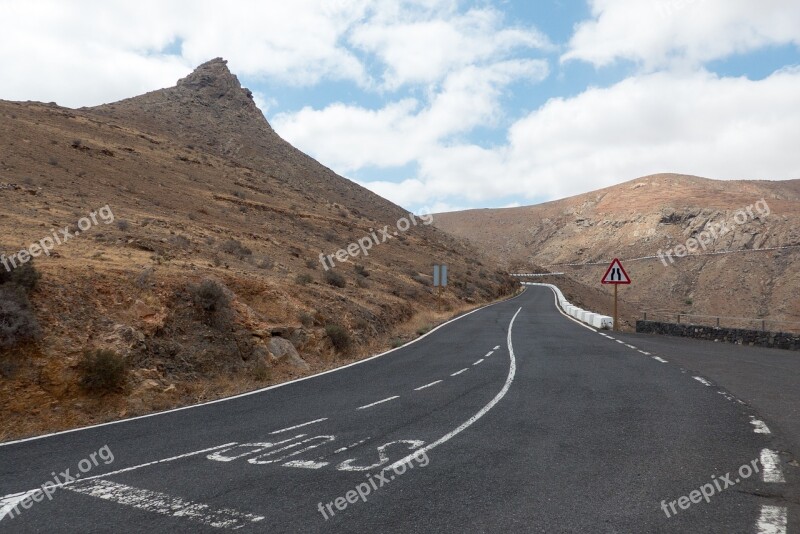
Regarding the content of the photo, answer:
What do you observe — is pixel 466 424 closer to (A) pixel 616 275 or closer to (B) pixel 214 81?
(A) pixel 616 275

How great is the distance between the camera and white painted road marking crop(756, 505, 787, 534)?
165 inches

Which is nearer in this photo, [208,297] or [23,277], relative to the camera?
[23,277]

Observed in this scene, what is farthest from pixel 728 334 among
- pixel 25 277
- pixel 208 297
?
pixel 25 277

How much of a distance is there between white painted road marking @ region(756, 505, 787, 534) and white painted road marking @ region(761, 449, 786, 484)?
79 cm

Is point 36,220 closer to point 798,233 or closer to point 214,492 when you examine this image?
point 214,492

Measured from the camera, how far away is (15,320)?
10141 millimetres

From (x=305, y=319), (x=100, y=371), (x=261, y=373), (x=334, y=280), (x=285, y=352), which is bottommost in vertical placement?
(x=261, y=373)

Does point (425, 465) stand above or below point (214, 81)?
below

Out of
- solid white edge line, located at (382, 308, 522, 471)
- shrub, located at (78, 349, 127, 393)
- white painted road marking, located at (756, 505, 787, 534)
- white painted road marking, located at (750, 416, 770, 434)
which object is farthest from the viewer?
shrub, located at (78, 349, 127, 393)

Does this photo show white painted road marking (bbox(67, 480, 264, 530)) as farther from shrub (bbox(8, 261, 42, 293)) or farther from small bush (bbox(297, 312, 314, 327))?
small bush (bbox(297, 312, 314, 327))

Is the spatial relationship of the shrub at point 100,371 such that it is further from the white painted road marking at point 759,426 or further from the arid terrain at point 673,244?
the arid terrain at point 673,244

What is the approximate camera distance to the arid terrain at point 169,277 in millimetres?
10594

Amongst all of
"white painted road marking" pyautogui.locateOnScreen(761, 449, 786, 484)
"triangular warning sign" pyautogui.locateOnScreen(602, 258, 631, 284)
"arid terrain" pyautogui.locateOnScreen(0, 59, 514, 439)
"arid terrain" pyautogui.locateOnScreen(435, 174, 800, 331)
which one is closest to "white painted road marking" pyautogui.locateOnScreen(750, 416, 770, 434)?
"white painted road marking" pyautogui.locateOnScreen(761, 449, 786, 484)

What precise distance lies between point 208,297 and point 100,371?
14.5 feet
